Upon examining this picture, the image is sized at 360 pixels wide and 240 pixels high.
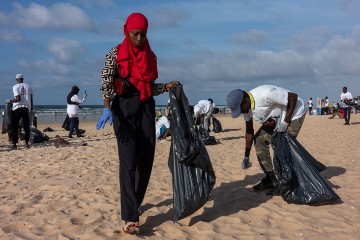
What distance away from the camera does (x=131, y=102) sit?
3.52m

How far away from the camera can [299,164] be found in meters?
4.52

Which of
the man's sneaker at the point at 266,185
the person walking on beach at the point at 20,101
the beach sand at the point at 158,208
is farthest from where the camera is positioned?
the person walking on beach at the point at 20,101

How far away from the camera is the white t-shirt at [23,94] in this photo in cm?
907

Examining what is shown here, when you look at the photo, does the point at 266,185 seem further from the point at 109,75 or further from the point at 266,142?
the point at 109,75

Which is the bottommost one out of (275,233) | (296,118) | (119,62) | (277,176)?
(275,233)

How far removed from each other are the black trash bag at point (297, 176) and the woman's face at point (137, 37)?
2.04 meters

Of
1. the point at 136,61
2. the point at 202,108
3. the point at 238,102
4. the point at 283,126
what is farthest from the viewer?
the point at 202,108

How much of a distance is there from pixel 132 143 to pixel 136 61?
703 mm

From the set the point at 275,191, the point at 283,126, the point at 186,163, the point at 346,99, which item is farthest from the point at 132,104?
the point at 346,99

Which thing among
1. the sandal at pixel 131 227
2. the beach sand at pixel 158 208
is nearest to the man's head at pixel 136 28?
the sandal at pixel 131 227

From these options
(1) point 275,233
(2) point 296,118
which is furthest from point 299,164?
(1) point 275,233

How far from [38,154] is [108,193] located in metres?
4.06

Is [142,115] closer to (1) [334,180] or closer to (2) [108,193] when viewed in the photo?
(2) [108,193]

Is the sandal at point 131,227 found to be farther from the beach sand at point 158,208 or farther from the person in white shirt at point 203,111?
the person in white shirt at point 203,111
